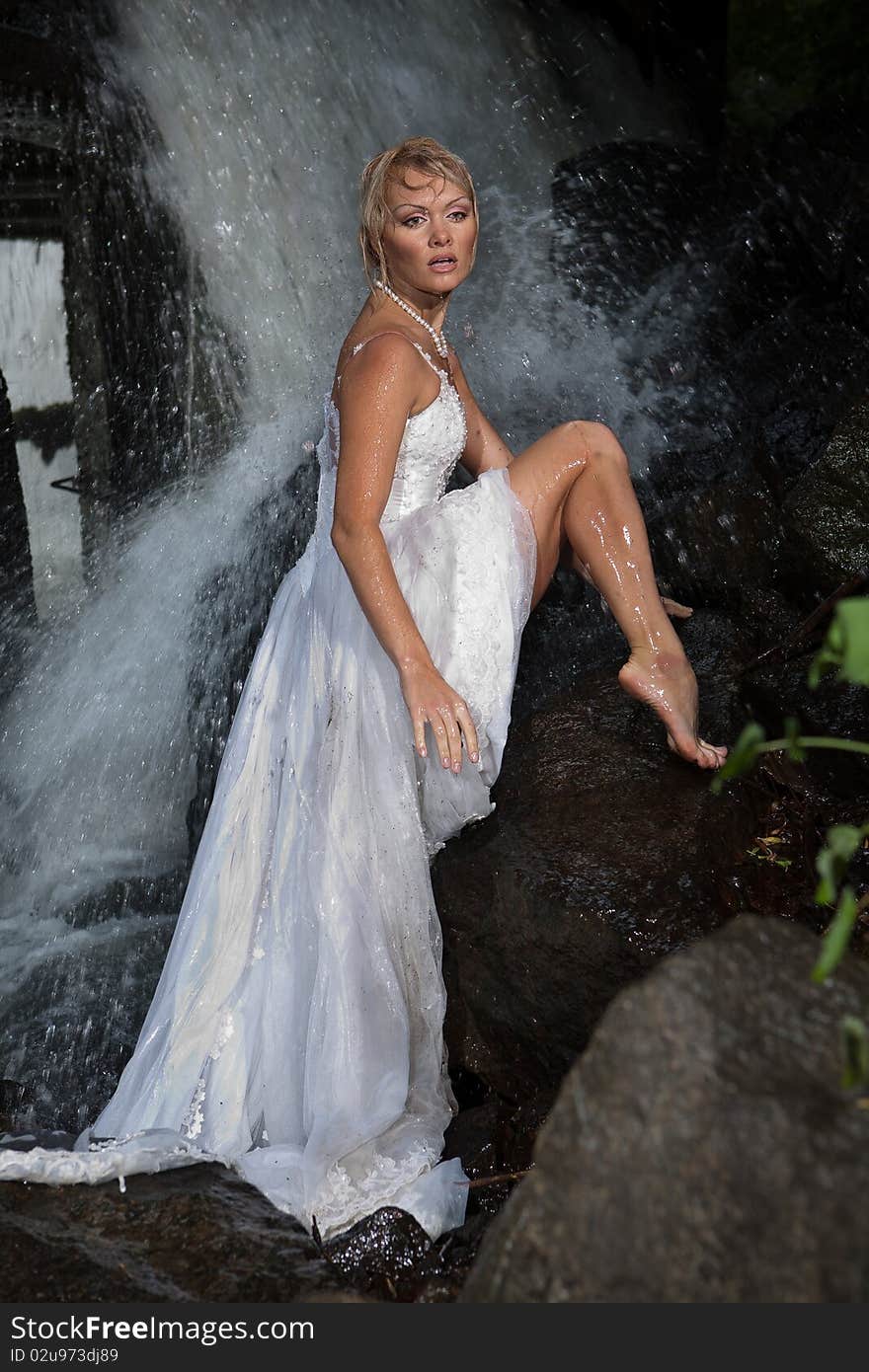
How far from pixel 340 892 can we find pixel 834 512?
259 cm

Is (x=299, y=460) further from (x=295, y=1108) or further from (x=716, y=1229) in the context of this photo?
(x=716, y=1229)

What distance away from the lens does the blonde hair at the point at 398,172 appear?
3.68 metres

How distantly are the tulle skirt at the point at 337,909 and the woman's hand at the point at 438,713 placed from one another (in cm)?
30

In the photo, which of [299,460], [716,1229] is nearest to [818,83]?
[299,460]

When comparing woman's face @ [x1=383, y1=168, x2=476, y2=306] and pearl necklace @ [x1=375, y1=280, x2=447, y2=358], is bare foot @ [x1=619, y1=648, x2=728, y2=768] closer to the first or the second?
pearl necklace @ [x1=375, y1=280, x2=447, y2=358]

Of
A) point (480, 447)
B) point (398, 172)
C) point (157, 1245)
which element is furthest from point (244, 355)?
point (157, 1245)

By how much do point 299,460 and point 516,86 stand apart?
382 centimetres

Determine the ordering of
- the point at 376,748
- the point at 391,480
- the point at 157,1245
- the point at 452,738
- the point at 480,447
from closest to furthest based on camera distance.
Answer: the point at 157,1245
the point at 452,738
the point at 391,480
the point at 376,748
the point at 480,447

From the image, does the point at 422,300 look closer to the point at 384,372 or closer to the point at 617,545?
the point at 384,372

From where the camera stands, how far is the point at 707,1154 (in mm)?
1630

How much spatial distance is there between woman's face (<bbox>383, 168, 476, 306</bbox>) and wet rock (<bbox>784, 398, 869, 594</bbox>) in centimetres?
182

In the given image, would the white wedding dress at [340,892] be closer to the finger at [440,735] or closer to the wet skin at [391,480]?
the wet skin at [391,480]

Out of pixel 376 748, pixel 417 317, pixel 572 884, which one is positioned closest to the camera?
pixel 572 884

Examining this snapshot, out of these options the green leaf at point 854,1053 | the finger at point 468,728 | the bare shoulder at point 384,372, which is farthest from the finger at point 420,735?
the green leaf at point 854,1053
